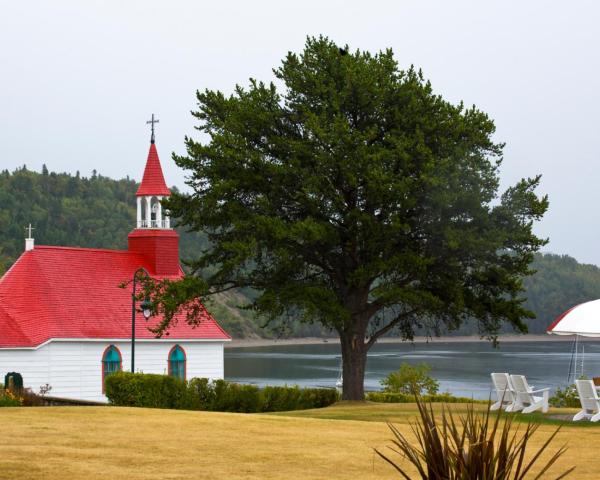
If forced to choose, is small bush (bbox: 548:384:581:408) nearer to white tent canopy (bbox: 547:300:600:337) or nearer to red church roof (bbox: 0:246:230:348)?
white tent canopy (bbox: 547:300:600:337)

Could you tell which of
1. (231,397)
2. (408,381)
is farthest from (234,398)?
(408,381)

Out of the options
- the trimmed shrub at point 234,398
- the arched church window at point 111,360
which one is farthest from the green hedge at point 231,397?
the arched church window at point 111,360

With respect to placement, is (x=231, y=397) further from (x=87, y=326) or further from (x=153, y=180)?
(x=153, y=180)

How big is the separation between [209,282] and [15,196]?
143 m

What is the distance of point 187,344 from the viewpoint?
52.0 m

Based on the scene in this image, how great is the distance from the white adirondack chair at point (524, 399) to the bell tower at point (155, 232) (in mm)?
29969

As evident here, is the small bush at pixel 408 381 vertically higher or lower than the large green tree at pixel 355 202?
lower

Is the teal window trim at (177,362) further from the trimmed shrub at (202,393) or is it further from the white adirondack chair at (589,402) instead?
the white adirondack chair at (589,402)

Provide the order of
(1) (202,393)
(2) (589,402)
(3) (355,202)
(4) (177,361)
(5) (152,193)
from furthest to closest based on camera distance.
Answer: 1. (5) (152,193)
2. (4) (177,361)
3. (1) (202,393)
4. (3) (355,202)
5. (2) (589,402)

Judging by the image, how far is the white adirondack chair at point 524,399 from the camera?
1090 inches

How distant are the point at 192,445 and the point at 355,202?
68.3ft

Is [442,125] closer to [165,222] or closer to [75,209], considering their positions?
[165,222]

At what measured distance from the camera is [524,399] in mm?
28078

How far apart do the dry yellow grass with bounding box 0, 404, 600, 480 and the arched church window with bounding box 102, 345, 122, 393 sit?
78.9 feet
